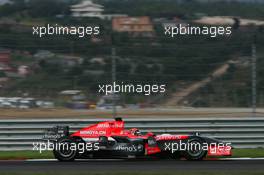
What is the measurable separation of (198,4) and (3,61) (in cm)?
1201

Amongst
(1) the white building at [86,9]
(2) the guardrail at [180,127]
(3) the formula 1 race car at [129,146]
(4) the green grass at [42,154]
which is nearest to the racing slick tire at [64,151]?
(3) the formula 1 race car at [129,146]

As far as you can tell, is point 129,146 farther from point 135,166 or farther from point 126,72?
point 126,72

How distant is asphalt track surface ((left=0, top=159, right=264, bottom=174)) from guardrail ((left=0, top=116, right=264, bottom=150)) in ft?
7.16

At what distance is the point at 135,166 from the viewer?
1184cm

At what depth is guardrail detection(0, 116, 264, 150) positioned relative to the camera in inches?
592

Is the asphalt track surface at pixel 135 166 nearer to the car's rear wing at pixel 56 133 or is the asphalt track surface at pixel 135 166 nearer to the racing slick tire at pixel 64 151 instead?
the racing slick tire at pixel 64 151

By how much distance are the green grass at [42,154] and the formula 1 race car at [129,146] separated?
1012mm

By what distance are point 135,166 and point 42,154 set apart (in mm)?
3236

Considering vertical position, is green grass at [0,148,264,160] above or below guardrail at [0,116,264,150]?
below

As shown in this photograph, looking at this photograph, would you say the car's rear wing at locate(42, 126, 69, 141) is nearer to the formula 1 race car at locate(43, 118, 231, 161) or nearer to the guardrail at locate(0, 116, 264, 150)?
the formula 1 race car at locate(43, 118, 231, 161)

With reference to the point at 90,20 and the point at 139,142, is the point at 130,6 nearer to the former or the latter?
the point at 90,20

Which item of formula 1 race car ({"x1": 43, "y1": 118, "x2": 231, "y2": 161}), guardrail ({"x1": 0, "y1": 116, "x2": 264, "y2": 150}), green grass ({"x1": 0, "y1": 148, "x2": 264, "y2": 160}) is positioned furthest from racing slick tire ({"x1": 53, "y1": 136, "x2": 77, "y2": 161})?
guardrail ({"x1": 0, "y1": 116, "x2": 264, "y2": 150})

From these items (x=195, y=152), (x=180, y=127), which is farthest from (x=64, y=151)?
(x=180, y=127)

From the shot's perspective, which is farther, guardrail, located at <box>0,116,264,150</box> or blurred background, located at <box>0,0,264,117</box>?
guardrail, located at <box>0,116,264,150</box>
